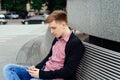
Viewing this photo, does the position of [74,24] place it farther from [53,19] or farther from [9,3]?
[9,3]

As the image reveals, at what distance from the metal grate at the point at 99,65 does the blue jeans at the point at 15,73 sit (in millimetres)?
619

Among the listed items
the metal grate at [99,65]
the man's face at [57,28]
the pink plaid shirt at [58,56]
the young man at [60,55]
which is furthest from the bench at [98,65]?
the man's face at [57,28]

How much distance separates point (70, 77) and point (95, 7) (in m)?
2.09

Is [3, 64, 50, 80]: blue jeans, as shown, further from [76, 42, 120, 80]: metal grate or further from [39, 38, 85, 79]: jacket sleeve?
[76, 42, 120, 80]: metal grate

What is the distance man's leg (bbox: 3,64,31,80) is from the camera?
561cm

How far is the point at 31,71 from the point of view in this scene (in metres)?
5.48

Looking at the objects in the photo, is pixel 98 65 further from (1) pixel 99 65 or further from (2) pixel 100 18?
(2) pixel 100 18

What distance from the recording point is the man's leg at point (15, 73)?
18.4ft

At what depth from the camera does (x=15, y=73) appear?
5691 millimetres

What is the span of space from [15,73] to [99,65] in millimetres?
995

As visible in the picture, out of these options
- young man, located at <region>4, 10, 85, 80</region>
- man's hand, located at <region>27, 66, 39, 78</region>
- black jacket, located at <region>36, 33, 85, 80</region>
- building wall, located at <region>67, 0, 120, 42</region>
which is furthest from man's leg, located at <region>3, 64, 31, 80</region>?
building wall, located at <region>67, 0, 120, 42</region>

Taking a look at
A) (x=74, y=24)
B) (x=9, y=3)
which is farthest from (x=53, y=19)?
(x=9, y=3)

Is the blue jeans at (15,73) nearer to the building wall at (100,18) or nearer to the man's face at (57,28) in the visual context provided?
the man's face at (57,28)

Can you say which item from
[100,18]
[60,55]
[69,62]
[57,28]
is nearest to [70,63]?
[69,62]
